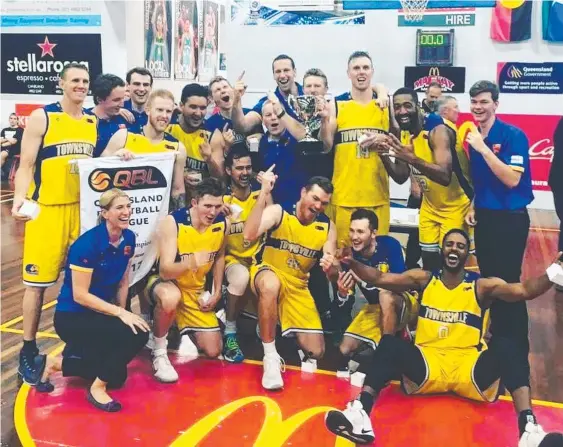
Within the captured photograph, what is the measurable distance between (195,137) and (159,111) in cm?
60

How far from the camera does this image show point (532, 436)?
3285mm

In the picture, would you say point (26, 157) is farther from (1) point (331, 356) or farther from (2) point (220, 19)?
(2) point (220, 19)

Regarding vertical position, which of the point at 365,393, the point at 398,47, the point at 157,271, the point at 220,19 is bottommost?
the point at 365,393

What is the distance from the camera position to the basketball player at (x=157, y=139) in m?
4.59

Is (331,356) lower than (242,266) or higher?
lower

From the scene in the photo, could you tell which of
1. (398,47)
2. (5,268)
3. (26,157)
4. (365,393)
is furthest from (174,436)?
(398,47)

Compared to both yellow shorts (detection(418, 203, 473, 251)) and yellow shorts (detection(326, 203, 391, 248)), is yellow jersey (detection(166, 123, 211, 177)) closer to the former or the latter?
yellow shorts (detection(326, 203, 391, 248))

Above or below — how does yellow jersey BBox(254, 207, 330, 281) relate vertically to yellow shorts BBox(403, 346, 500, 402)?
above

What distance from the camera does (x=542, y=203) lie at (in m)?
10.6

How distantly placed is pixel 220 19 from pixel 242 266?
38.8 feet

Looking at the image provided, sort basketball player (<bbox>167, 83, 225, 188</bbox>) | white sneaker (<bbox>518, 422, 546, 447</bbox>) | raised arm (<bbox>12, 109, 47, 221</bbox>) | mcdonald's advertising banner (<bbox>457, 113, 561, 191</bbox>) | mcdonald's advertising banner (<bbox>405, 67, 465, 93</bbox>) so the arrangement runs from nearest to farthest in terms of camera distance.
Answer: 1. white sneaker (<bbox>518, 422, 546, 447</bbox>)
2. raised arm (<bbox>12, 109, 47, 221</bbox>)
3. basketball player (<bbox>167, 83, 225, 188</bbox>)
4. mcdonald's advertising banner (<bbox>457, 113, 561, 191</bbox>)
5. mcdonald's advertising banner (<bbox>405, 67, 465, 93</bbox>)

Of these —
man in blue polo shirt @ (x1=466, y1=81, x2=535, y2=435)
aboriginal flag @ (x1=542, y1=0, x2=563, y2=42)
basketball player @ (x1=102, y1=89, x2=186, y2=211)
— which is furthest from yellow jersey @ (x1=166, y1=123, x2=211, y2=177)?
aboriginal flag @ (x1=542, y1=0, x2=563, y2=42)

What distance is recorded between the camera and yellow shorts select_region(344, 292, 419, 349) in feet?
Result: 14.8

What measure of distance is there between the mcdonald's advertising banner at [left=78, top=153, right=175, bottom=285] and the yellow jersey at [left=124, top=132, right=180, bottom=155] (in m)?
0.07
